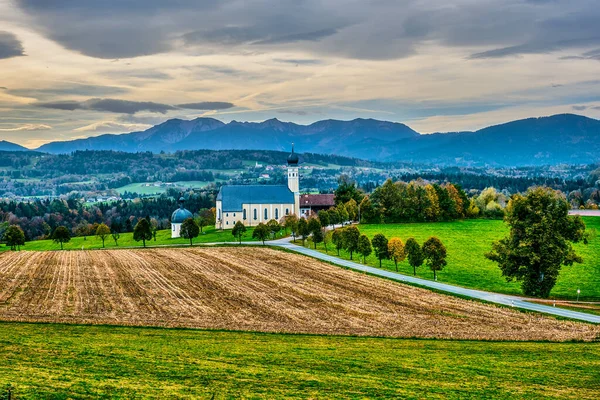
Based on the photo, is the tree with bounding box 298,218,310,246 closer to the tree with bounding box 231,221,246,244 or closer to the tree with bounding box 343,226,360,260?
the tree with bounding box 231,221,246,244

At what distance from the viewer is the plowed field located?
3228 centimetres

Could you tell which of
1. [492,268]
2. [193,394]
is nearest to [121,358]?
[193,394]

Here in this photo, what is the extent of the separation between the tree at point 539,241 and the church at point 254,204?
6783 centimetres

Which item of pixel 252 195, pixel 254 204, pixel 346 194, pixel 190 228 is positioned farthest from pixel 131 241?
pixel 346 194

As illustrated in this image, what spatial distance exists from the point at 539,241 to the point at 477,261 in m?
21.3

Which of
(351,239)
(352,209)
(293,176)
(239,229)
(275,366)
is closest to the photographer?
(275,366)

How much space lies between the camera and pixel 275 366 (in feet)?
71.0

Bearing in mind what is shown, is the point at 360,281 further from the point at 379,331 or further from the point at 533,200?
the point at 379,331

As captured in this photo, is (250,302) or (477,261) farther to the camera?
(477,261)

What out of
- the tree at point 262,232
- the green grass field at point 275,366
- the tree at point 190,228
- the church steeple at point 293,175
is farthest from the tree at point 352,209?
the green grass field at point 275,366

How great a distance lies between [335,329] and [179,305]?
A: 39.1 feet

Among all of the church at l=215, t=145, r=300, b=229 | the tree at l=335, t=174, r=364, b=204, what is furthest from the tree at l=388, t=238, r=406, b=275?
the tree at l=335, t=174, r=364, b=204

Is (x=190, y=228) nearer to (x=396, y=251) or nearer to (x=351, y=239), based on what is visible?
(x=351, y=239)

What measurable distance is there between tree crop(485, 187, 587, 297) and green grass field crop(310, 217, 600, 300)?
1619 mm
